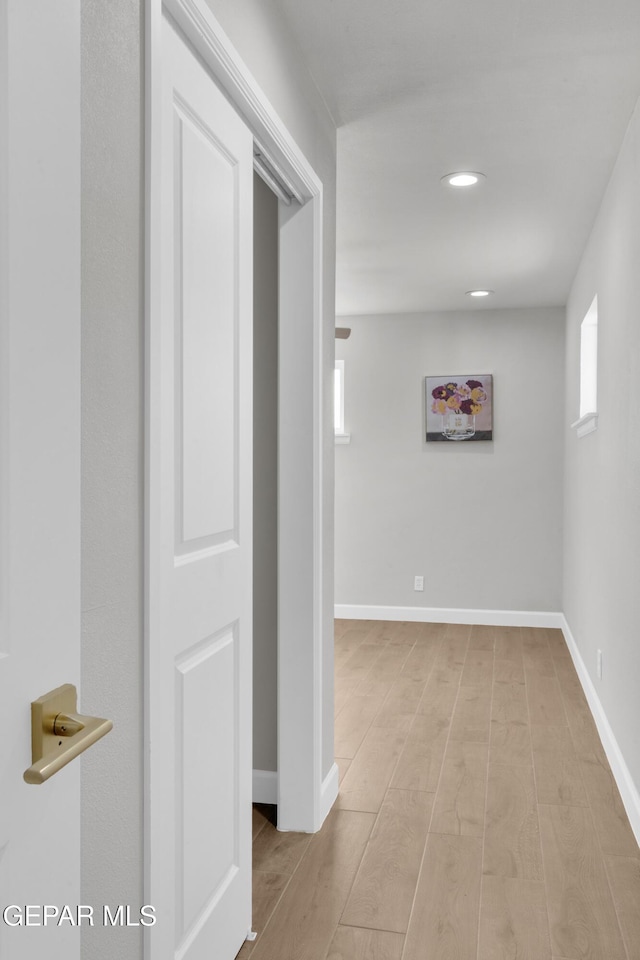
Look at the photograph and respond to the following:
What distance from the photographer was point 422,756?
335 centimetres

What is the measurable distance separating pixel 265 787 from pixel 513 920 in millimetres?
1075

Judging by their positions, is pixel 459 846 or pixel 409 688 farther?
pixel 409 688

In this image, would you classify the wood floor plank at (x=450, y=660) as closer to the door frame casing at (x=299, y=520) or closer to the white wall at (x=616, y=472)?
the white wall at (x=616, y=472)

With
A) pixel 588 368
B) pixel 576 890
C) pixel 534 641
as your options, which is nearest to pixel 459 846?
pixel 576 890

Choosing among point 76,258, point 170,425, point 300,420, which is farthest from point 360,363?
point 76,258

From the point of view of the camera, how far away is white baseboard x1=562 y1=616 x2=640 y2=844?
8.65 ft

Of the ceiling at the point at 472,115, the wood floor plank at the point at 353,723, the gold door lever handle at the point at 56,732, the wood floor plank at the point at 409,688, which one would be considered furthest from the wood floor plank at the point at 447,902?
the ceiling at the point at 472,115

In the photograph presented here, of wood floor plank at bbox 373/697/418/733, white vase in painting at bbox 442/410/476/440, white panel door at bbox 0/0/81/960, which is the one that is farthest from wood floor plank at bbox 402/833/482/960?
white vase in painting at bbox 442/410/476/440

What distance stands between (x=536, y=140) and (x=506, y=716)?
265 centimetres

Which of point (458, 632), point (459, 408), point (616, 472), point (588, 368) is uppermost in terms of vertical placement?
point (588, 368)

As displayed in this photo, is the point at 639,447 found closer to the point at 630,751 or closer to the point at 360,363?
the point at 630,751

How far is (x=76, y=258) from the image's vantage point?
3.07 ft

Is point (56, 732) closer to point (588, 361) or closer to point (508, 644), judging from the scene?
point (588, 361)

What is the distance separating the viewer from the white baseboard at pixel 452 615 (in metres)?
6.21
